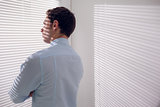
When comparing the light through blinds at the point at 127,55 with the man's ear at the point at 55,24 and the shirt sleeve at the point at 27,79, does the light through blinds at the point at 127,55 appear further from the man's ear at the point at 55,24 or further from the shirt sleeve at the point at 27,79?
the shirt sleeve at the point at 27,79

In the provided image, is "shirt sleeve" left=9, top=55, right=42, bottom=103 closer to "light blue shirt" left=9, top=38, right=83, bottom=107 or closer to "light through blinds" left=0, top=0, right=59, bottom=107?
→ "light blue shirt" left=9, top=38, right=83, bottom=107

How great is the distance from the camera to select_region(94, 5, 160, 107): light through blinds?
4.22 ft

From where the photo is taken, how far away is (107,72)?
163 cm

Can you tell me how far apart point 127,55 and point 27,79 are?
3.28 ft

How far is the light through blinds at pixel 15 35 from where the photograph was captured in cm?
121

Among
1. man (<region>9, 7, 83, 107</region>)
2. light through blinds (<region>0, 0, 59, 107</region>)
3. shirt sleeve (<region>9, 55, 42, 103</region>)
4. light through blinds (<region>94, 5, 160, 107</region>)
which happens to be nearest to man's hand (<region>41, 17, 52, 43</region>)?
man (<region>9, 7, 83, 107</region>)

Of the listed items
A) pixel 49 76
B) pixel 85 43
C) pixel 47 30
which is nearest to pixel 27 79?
pixel 49 76

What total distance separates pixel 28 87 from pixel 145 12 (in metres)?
1.11

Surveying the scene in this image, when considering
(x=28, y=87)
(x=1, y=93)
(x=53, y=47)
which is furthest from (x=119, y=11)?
(x=1, y=93)

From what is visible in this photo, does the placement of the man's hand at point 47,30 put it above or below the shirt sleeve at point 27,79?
above

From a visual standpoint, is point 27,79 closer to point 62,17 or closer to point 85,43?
point 62,17

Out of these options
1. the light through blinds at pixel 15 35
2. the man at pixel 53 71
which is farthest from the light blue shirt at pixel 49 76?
the light through blinds at pixel 15 35

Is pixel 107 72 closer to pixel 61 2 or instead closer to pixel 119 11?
pixel 119 11

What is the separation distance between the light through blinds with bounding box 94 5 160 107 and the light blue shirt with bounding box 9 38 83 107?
700 millimetres
